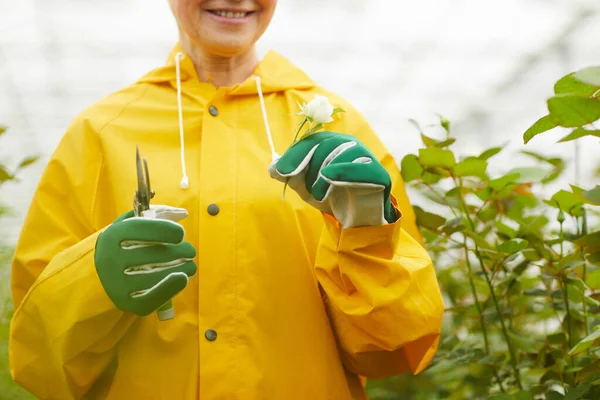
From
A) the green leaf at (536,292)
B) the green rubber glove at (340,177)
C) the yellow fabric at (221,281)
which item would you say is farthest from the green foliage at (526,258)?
the green rubber glove at (340,177)

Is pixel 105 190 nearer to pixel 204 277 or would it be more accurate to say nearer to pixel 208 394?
pixel 204 277

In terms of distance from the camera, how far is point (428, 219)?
1504 mm

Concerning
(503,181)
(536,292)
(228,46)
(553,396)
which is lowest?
(553,396)

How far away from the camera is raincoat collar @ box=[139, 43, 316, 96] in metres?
1.52

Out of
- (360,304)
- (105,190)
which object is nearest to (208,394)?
(360,304)

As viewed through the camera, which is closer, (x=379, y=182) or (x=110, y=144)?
(x=379, y=182)

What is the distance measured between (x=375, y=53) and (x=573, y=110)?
24.6 feet

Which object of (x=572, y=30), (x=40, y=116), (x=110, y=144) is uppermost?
(x=572, y=30)

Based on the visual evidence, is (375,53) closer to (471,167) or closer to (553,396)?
(471,167)

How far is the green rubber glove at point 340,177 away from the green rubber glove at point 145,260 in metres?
0.19

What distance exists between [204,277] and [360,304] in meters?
0.29

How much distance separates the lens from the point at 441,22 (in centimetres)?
731

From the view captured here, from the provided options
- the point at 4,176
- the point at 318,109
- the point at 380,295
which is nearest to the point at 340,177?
the point at 318,109

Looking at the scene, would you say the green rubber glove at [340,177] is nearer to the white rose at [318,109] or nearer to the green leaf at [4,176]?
the white rose at [318,109]
